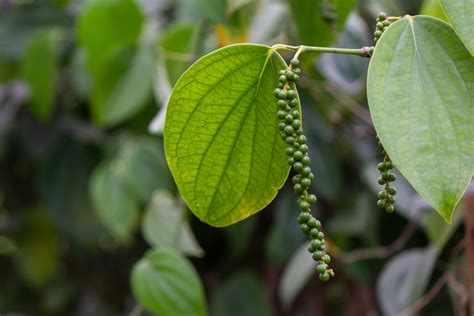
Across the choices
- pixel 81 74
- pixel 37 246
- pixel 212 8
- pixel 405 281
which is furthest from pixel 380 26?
pixel 37 246

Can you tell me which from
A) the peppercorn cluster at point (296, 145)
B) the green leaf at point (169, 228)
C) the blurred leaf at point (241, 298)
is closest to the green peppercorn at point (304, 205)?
the peppercorn cluster at point (296, 145)

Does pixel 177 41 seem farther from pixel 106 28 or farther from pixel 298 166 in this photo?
pixel 298 166

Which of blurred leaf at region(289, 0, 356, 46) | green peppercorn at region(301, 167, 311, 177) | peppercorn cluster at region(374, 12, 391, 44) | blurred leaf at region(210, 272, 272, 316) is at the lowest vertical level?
blurred leaf at region(210, 272, 272, 316)

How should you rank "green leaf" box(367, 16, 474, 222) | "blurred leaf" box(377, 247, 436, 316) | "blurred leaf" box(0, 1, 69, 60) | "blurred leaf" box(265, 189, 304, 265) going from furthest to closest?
"blurred leaf" box(0, 1, 69, 60)
"blurred leaf" box(265, 189, 304, 265)
"blurred leaf" box(377, 247, 436, 316)
"green leaf" box(367, 16, 474, 222)

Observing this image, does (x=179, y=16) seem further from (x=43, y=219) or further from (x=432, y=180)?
(x=432, y=180)

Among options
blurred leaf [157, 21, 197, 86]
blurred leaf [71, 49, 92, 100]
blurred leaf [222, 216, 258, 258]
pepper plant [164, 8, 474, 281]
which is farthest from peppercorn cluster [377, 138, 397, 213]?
blurred leaf [71, 49, 92, 100]

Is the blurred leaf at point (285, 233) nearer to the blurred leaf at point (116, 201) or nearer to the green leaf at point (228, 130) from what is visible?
the blurred leaf at point (116, 201)

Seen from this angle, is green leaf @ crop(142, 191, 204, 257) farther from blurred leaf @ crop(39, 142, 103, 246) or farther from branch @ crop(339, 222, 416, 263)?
blurred leaf @ crop(39, 142, 103, 246)

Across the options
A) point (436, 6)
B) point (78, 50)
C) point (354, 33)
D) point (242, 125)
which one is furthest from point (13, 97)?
point (242, 125)
